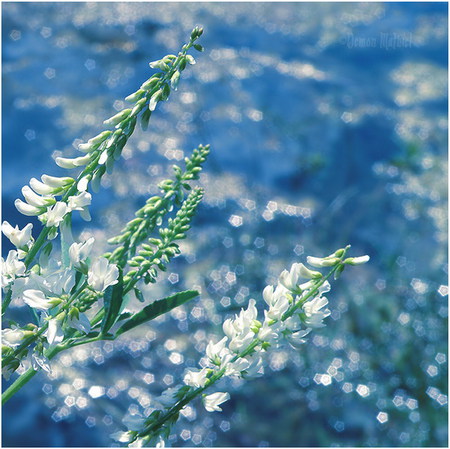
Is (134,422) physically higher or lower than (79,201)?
lower

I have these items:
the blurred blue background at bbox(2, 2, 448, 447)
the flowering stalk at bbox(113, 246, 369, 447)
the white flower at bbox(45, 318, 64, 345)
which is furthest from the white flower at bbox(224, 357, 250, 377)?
the blurred blue background at bbox(2, 2, 448, 447)

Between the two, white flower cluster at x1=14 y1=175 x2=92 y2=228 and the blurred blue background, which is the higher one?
white flower cluster at x1=14 y1=175 x2=92 y2=228

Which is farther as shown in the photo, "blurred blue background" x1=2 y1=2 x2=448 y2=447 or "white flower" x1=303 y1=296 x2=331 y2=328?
"blurred blue background" x1=2 y1=2 x2=448 y2=447

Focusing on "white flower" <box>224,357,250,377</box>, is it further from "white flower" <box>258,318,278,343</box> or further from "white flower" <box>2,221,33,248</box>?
"white flower" <box>2,221,33,248</box>

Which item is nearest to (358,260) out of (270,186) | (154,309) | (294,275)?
(294,275)

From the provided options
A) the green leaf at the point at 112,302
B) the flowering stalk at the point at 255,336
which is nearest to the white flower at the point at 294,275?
the flowering stalk at the point at 255,336

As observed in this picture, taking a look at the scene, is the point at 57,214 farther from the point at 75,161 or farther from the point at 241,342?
the point at 241,342

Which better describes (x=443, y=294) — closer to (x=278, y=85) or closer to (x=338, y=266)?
(x=278, y=85)
